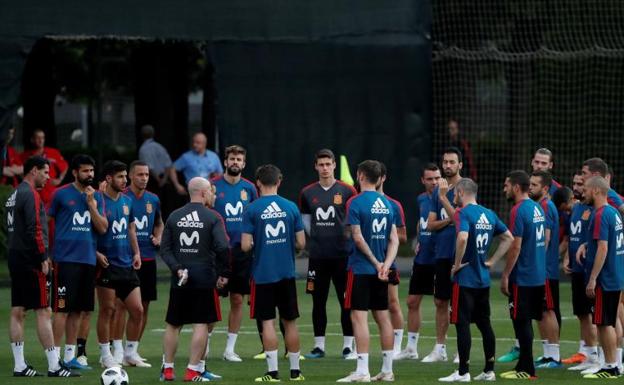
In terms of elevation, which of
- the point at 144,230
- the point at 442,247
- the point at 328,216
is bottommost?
the point at 442,247

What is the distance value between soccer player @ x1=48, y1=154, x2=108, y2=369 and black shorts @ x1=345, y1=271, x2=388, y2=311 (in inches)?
106

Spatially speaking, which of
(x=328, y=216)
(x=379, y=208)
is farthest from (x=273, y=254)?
(x=328, y=216)

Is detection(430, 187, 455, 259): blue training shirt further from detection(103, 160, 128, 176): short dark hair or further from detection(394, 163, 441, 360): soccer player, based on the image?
detection(103, 160, 128, 176): short dark hair

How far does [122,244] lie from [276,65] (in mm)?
10450

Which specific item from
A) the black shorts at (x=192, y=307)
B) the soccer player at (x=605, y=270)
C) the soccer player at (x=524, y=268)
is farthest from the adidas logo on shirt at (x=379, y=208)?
the soccer player at (x=605, y=270)

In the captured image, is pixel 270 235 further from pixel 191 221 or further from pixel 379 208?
pixel 379 208

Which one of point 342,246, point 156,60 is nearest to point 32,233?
point 342,246

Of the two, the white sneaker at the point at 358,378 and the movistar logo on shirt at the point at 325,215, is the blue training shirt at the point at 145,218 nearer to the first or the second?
the movistar logo on shirt at the point at 325,215

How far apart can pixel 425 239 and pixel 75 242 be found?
391 cm

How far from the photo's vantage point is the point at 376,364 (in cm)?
1518

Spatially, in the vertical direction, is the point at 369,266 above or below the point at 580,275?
above

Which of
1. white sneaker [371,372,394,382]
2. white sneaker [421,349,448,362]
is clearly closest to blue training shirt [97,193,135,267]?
white sneaker [371,372,394,382]

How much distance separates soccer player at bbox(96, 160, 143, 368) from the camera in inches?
584

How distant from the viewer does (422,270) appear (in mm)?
15984
